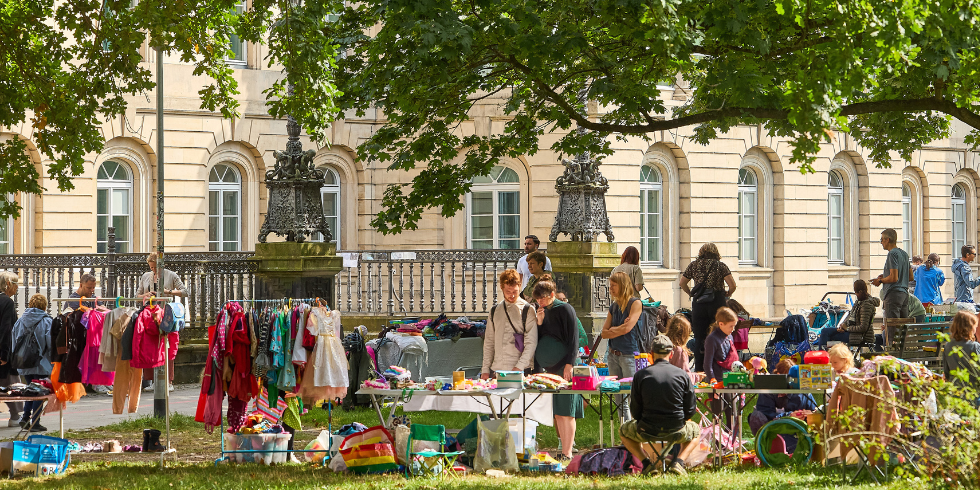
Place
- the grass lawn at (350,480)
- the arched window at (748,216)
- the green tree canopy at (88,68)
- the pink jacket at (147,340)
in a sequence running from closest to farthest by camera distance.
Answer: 1. the grass lawn at (350,480)
2. the green tree canopy at (88,68)
3. the pink jacket at (147,340)
4. the arched window at (748,216)

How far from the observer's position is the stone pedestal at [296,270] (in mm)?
15922

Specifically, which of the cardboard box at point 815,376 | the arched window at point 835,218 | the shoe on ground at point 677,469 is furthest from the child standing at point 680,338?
the arched window at point 835,218

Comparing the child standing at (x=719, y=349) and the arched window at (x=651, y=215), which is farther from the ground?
the arched window at (x=651, y=215)

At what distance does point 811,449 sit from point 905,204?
2263 centimetres

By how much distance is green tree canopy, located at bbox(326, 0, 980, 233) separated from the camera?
7855 millimetres

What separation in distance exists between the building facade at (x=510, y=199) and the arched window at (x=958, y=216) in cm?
229

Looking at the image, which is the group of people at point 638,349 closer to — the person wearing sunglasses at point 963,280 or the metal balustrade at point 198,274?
the metal balustrade at point 198,274

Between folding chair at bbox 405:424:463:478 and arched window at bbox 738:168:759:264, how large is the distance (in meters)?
18.1

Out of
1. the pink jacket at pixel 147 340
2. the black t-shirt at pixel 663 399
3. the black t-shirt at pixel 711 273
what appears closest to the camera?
the black t-shirt at pixel 663 399

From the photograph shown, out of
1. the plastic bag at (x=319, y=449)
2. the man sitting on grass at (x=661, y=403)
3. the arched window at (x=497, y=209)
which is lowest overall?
the plastic bag at (x=319, y=449)

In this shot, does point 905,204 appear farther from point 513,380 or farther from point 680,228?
point 513,380

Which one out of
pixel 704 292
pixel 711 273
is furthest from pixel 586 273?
pixel 711 273

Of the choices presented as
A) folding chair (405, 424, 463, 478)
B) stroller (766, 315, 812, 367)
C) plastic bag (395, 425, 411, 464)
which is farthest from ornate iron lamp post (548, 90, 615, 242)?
plastic bag (395, 425, 411, 464)

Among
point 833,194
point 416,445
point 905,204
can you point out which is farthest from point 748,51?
point 905,204
